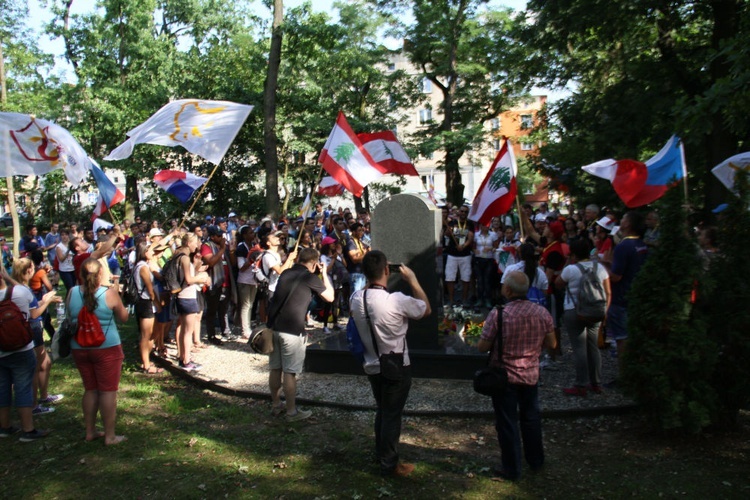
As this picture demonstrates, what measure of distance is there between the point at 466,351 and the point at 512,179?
98.7 inches

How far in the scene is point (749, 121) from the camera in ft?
40.5

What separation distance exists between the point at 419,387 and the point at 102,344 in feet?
12.2

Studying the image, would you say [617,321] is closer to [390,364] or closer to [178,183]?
[390,364]

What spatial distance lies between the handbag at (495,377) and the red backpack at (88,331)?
138 inches

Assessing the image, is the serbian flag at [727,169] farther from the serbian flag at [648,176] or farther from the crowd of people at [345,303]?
the crowd of people at [345,303]

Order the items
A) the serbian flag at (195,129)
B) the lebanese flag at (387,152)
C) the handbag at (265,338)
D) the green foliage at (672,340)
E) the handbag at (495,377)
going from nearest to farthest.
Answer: the handbag at (495,377) < the green foliage at (672,340) < the handbag at (265,338) < the serbian flag at (195,129) < the lebanese flag at (387,152)

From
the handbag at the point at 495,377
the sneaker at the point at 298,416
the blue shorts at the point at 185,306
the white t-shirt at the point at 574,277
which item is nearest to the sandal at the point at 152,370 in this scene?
the blue shorts at the point at 185,306

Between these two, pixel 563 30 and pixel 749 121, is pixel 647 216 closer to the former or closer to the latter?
pixel 749 121

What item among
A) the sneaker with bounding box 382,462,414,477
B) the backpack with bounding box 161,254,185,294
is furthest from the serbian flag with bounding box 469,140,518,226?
the sneaker with bounding box 382,462,414,477

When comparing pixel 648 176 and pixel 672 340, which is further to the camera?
pixel 648 176

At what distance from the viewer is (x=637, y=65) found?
1602cm

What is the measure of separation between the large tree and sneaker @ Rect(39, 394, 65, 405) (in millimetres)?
12167

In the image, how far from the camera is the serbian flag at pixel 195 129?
9.44 m

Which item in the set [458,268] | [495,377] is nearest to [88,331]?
[495,377]
